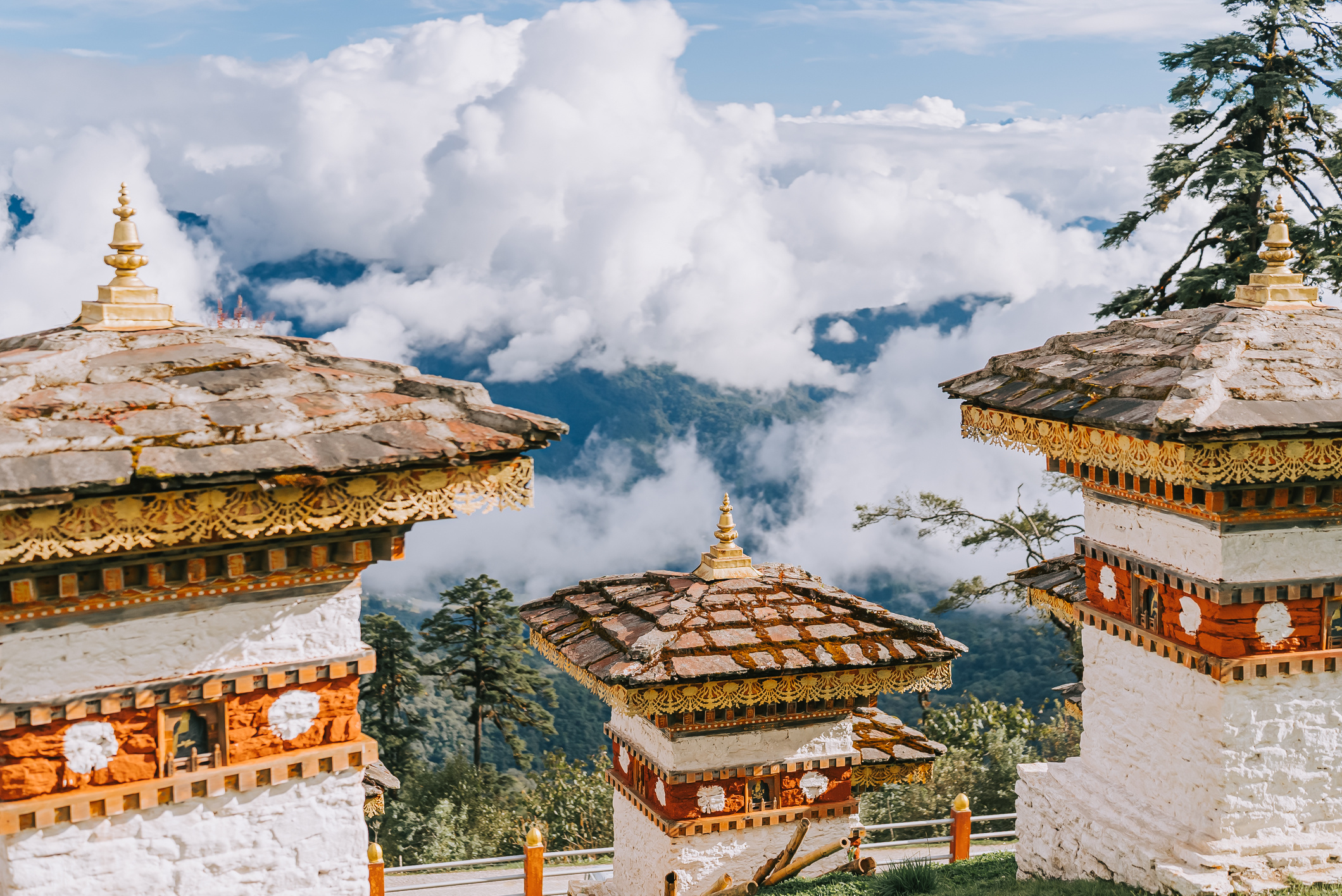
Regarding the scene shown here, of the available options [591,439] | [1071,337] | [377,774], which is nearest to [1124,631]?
[1071,337]

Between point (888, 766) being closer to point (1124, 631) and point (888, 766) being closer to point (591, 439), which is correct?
point (1124, 631)

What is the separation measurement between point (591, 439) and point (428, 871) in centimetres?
8542

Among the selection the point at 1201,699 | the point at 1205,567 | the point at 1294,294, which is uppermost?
the point at 1294,294

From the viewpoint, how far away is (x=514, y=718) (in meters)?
27.1

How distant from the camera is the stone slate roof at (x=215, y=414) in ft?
14.2

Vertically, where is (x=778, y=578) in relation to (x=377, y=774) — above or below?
above

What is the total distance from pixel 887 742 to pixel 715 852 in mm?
1647

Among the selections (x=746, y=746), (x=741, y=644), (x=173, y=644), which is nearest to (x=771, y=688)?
(x=741, y=644)

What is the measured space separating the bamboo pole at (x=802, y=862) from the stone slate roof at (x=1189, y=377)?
3.41m

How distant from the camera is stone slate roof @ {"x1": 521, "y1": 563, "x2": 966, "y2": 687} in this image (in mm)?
7719

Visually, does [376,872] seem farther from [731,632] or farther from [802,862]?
[731,632]

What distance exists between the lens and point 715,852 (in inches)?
328

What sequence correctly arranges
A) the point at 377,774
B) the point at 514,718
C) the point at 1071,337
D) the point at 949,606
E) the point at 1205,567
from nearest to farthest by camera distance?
the point at 1205,567
the point at 1071,337
the point at 377,774
the point at 949,606
the point at 514,718

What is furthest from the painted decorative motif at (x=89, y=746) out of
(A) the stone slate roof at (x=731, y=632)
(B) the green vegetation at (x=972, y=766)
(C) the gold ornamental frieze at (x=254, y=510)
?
(B) the green vegetation at (x=972, y=766)
